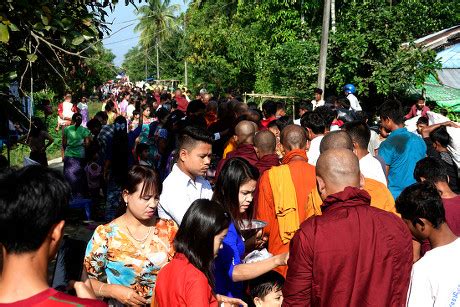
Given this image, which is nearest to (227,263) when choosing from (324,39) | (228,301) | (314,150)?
(228,301)

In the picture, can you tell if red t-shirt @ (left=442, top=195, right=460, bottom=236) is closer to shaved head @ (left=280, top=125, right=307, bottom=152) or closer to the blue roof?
shaved head @ (left=280, top=125, right=307, bottom=152)

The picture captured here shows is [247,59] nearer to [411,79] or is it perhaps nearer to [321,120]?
[411,79]

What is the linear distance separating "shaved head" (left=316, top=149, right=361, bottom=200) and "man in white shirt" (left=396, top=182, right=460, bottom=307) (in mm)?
476

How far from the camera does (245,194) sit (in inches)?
181

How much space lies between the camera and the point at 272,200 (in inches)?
210

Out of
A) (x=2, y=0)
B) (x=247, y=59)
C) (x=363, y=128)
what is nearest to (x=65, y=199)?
(x=2, y=0)

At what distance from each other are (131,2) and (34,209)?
3.98 metres

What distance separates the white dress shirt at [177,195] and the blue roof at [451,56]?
16979 millimetres

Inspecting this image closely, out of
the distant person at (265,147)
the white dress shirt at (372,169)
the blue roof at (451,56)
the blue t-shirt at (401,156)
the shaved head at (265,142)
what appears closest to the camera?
the white dress shirt at (372,169)

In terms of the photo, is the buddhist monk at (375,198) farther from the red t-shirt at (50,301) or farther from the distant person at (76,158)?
the distant person at (76,158)

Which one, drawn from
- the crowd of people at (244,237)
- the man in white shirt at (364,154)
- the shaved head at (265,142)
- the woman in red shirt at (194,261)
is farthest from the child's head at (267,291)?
the shaved head at (265,142)

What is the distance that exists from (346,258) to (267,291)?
1235mm

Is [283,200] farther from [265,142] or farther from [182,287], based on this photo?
[182,287]

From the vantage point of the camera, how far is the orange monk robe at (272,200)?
17.4 ft
